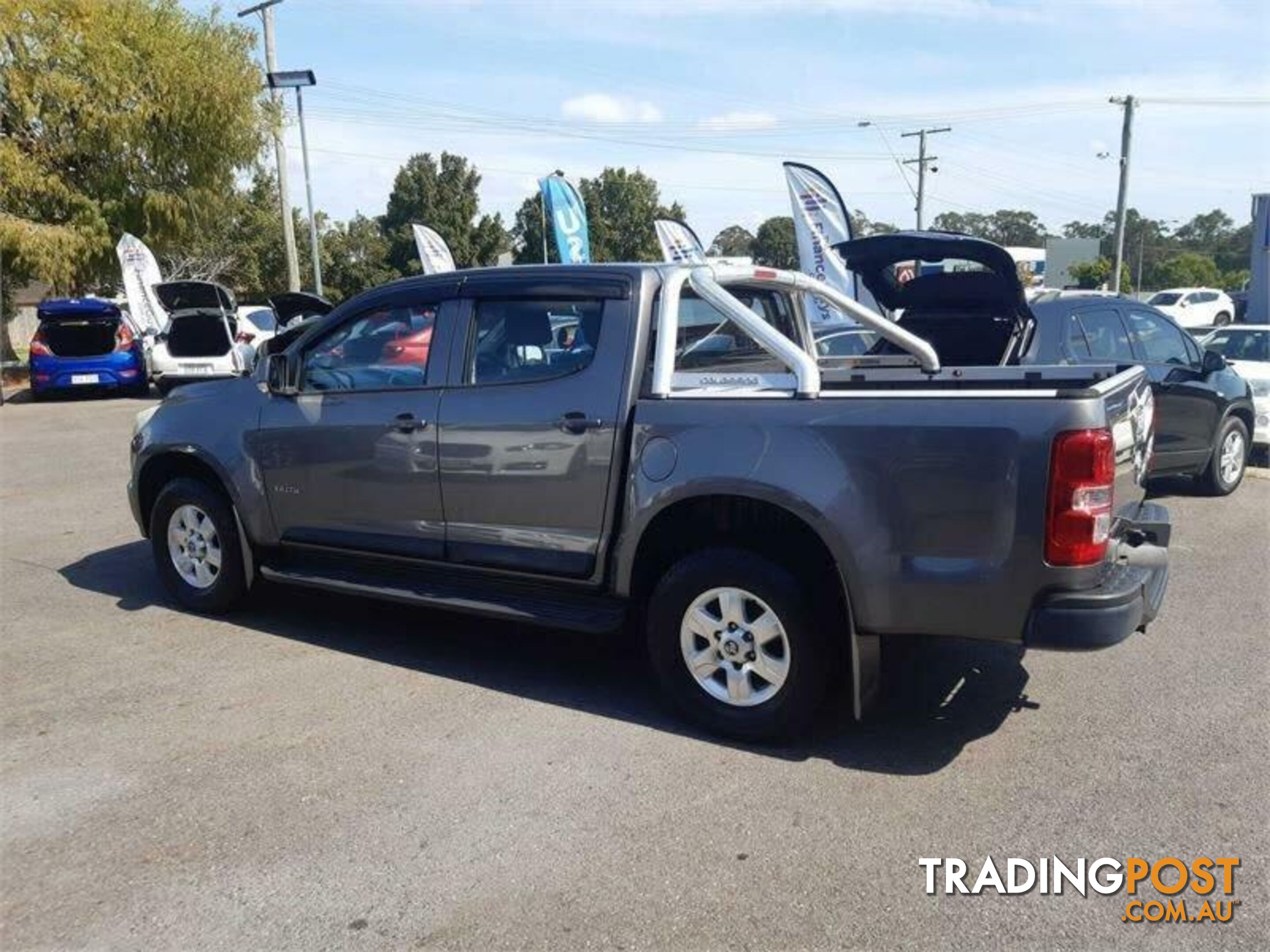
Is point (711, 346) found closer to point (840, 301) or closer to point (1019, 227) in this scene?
point (840, 301)

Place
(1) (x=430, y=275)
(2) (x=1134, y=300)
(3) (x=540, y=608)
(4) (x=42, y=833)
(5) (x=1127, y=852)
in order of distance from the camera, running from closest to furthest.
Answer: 1. (5) (x=1127, y=852)
2. (4) (x=42, y=833)
3. (3) (x=540, y=608)
4. (1) (x=430, y=275)
5. (2) (x=1134, y=300)

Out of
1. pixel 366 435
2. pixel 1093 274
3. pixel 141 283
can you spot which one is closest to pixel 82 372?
pixel 141 283

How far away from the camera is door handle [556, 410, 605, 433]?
14.8ft

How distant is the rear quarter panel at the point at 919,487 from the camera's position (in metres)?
3.67

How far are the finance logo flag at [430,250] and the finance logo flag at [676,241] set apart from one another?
13.3 feet

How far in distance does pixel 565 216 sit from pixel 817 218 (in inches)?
204

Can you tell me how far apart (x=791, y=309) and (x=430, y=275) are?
1.85 metres

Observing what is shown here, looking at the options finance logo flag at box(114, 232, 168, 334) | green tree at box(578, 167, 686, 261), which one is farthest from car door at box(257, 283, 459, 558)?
green tree at box(578, 167, 686, 261)

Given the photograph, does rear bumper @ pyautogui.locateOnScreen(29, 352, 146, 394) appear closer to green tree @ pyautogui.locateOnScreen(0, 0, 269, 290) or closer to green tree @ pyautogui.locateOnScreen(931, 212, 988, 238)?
green tree @ pyautogui.locateOnScreen(0, 0, 269, 290)

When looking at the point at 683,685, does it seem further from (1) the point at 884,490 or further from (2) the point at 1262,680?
(2) the point at 1262,680

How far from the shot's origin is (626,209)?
78.1 metres

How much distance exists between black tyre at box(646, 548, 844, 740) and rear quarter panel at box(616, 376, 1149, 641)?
25 centimetres

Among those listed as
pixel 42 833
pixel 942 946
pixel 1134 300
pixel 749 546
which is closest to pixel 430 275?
pixel 749 546

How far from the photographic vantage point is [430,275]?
5.25 m
